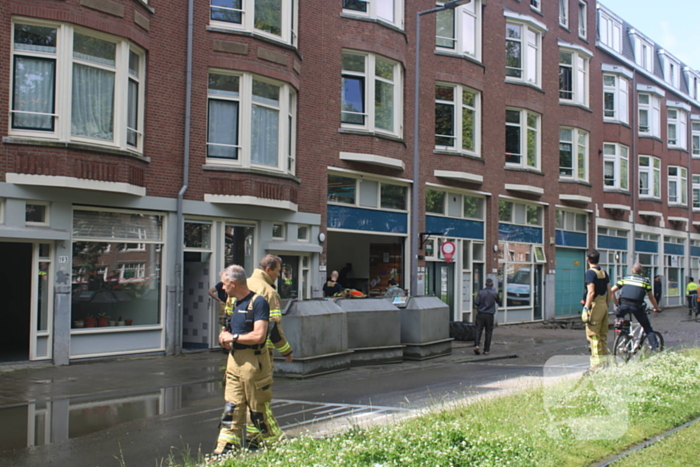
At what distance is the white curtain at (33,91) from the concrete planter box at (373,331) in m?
6.36

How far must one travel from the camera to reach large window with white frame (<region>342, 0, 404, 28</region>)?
21.7 m

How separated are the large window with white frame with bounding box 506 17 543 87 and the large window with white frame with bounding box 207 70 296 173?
13.0 m

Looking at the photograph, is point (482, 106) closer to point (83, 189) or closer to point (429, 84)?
point (429, 84)

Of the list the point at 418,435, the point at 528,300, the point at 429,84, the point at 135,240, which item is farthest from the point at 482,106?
the point at 418,435

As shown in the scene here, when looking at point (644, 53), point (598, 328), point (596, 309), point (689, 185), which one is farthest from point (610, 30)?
point (598, 328)

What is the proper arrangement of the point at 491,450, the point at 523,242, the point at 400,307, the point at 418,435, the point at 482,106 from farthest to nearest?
the point at 523,242 → the point at 482,106 → the point at 400,307 → the point at 418,435 → the point at 491,450

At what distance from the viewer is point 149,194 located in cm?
1589

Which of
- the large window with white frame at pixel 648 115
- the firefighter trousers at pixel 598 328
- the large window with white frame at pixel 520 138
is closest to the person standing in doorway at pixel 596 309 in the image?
the firefighter trousers at pixel 598 328

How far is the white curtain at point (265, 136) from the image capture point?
1773cm

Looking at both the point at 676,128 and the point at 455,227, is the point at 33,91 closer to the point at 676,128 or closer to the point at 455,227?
the point at 455,227

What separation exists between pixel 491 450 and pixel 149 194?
11495 mm

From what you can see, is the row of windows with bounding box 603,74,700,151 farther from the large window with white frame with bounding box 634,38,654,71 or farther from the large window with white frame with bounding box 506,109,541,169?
the large window with white frame with bounding box 506,109,541,169

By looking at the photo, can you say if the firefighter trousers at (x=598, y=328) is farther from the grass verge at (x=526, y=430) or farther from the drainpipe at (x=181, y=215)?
the drainpipe at (x=181, y=215)

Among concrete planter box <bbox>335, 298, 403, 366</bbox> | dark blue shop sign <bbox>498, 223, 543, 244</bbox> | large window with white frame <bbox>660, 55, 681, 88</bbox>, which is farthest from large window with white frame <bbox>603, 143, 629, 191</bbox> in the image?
concrete planter box <bbox>335, 298, 403, 366</bbox>
